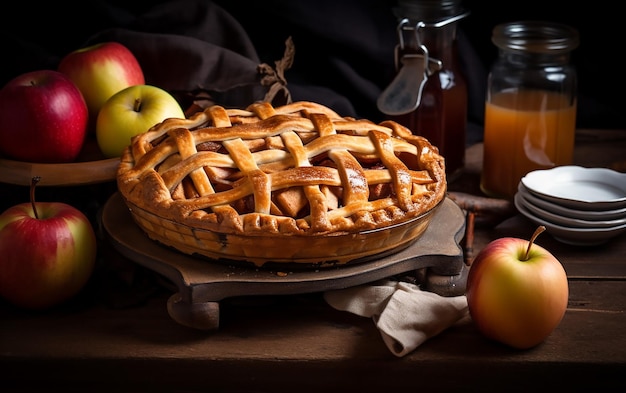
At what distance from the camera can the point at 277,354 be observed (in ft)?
3.63

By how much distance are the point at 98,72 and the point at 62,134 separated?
0.64 ft

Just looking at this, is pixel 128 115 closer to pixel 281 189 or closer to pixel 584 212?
pixel 281 189

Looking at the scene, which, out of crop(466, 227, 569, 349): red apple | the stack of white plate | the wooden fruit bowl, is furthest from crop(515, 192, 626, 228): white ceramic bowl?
the wooden fruit bowl

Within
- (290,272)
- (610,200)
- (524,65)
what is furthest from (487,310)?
(524,65)

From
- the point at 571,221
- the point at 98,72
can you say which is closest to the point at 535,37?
the point at 571,221

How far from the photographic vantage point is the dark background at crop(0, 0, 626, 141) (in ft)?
6.01

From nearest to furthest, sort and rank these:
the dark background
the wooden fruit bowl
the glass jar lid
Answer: the wooden fruit bowl
the glass jar lid
the dark background

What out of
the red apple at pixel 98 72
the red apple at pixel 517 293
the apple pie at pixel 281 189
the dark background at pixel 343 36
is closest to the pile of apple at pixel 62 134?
the red apple at pixel 98 72

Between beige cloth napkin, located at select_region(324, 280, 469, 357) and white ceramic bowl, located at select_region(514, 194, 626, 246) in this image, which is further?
white ceramic bowl, located at select_region(514, 194, 626, 246)

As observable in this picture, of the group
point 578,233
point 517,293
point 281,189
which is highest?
point 281,189

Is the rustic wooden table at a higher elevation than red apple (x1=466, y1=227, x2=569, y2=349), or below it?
below

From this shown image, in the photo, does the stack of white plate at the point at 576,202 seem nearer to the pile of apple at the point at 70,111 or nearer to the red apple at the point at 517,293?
the red apple at the point at 517,293

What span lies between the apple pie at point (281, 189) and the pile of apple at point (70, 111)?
5.7 inches

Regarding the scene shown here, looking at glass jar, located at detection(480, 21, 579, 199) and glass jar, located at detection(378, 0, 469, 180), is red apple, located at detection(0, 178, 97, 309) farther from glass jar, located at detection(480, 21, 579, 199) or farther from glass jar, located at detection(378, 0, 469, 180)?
glass jar, located at detection(480, 21, 579, 199)
